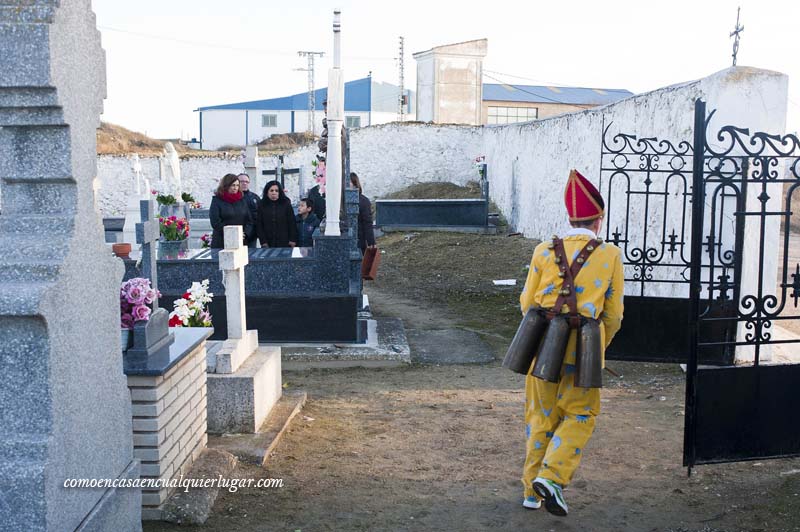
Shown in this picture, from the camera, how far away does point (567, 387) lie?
414 centimetres

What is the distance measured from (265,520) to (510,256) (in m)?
11.6

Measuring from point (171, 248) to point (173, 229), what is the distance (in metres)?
0.28

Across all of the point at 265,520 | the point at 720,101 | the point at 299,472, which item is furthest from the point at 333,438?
the point at 720,101

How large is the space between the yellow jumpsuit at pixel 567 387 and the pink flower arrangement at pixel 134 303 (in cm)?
186

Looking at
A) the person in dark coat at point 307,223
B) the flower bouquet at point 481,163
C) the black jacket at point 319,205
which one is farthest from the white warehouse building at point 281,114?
the person in dark coat at point 307,223

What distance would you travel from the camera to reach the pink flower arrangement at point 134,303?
3.82m

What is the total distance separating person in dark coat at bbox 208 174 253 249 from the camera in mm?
9352

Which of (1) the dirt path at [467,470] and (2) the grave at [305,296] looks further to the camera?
(2) the grave at [305,296]

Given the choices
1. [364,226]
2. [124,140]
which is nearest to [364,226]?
[364,226]

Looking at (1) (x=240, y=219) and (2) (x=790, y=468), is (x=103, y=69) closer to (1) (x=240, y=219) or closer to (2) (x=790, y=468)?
(2) (x=790, y=468)

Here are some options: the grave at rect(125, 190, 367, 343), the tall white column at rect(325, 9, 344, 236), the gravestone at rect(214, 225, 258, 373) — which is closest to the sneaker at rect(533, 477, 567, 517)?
the gravestone at rect(214, 225, 258, 373)

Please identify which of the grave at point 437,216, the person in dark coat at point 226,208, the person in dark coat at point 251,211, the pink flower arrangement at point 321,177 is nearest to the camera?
the person in dark coat at point 226,208

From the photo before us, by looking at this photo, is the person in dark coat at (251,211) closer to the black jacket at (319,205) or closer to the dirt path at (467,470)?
the black jacket at (319,205)

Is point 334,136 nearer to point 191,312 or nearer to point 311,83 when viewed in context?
point 191,312
